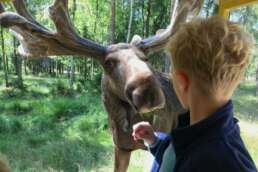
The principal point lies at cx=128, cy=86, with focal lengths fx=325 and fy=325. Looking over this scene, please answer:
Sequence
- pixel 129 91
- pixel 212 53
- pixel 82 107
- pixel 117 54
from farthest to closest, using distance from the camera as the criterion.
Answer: pixel 82 107, pixel 117 54, pixel 129 91, pixel 212 53

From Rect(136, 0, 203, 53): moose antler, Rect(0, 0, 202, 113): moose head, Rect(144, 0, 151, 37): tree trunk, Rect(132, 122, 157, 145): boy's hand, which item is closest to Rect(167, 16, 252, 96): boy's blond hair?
Rect(132, 122, 157, 145): boy's hand

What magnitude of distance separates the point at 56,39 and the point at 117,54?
30cm

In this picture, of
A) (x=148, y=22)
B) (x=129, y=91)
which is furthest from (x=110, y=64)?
(x=148, y=22)

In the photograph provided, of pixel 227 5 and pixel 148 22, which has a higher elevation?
pixel 148 22

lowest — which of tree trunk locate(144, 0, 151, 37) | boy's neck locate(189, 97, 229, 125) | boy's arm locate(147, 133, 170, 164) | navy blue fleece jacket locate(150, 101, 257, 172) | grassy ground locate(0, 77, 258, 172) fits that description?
grassy ground locate(0, 77, 258, 172)

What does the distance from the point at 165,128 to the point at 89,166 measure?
43.7 inches

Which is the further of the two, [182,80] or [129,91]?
[129,91]

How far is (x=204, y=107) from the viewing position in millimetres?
690

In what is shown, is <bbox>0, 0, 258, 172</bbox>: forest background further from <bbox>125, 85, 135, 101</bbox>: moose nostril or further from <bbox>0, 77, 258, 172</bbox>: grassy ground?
<bbox>125, 85, 135, 101</bbox>: moose nostril

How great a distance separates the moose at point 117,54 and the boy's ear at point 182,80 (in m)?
0.56

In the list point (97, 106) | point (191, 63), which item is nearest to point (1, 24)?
point (191, 63)

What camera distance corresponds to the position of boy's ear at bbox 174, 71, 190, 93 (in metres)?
0.68

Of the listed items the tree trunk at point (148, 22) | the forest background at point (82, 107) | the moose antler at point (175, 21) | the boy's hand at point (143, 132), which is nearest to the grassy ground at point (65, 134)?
the forest background at point (82, 107)

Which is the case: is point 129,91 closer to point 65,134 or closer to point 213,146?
point 213,146
